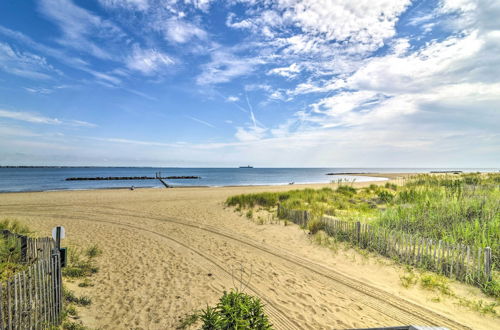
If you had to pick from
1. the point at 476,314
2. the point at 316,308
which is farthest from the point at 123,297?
the point at 476,314

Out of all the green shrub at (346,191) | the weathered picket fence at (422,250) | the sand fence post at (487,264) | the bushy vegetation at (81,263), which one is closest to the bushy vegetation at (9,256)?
the bushy vegetation at (81,263)

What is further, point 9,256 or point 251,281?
point 251,281

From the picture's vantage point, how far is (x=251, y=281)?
7070 mm

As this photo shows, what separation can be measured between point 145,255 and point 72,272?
7.70 ft

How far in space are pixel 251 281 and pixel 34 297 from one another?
16.1 feet

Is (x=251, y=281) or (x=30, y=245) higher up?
(x=30, y=245)

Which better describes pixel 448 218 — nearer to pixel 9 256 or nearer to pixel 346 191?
pixel 346 191

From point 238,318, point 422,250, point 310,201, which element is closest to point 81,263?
point 238,318

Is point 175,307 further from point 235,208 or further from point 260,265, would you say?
point 235,208

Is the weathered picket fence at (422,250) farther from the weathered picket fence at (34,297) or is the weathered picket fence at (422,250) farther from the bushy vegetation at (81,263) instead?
the weathered picket fence at (34,297)

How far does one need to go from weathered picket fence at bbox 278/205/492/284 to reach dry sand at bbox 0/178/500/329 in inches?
21.8

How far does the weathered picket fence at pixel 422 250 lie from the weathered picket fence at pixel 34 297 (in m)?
9.48

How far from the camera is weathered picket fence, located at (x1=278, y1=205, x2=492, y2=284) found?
21.5 ft

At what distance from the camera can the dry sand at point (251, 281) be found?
529 centimetres
